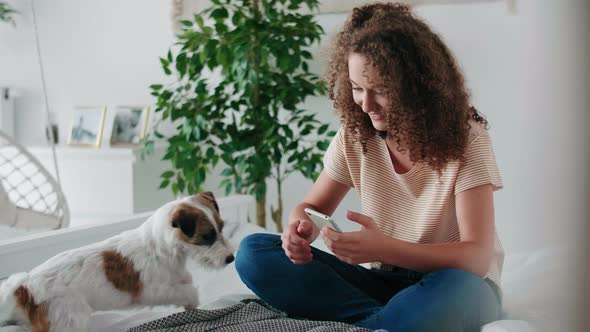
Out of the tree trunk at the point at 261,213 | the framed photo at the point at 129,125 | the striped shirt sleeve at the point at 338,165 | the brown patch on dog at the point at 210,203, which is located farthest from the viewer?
the framed photo at the point at 129,125

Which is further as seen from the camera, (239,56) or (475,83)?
(239,56)

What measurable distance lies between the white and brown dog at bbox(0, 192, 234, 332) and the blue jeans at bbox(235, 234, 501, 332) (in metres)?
0.11

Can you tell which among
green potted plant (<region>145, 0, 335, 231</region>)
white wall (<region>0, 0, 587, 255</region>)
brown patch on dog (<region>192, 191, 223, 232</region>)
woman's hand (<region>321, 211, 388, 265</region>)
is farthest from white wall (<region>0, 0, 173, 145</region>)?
woman's hand (<region>321, 211, 388, 265</region>)

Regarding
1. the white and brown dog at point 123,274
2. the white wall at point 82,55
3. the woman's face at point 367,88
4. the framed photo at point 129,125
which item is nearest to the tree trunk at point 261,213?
the framed photo at point 129,125

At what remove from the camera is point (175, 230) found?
1.15 m

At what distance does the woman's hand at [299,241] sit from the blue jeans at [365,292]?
0.09 m

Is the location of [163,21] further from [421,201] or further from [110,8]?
[421,201]

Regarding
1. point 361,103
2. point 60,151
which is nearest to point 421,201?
point 361,103

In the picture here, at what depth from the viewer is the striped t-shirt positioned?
1106 mm

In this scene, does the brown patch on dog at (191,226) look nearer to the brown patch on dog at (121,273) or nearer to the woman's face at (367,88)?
the brown patch on dog at (121,273)

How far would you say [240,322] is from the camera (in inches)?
45.8

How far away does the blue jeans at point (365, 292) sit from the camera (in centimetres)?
103

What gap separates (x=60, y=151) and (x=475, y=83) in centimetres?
177

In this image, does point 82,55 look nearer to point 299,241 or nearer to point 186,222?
point 186,222
